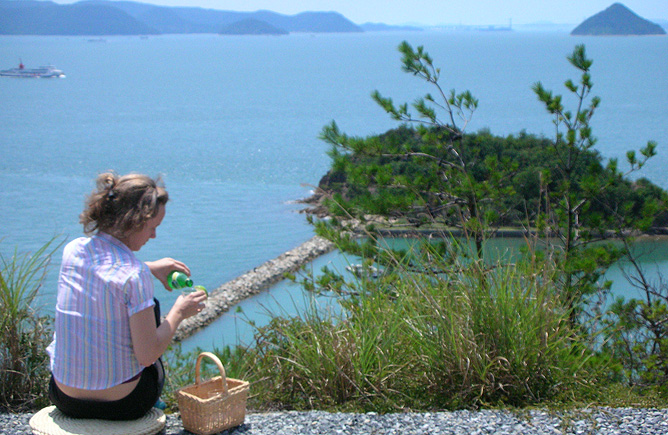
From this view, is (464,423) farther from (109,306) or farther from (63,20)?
(63,20)

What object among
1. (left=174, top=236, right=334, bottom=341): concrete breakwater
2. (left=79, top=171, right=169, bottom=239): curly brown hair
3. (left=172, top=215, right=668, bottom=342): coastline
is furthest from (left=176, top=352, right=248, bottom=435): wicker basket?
(left=174, top=236, right=334, bottom=341): concrete breakwater

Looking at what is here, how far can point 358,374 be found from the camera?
9.11 feet

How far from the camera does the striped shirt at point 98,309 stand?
2047 millimetres

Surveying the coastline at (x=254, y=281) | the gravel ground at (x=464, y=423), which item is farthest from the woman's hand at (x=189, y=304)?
the coastline at (x=254, y=281)

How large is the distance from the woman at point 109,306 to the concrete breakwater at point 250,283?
32.7 ft

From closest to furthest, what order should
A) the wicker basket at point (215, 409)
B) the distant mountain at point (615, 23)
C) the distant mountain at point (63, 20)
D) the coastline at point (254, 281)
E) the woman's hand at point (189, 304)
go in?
1. the woman's hand at point (189, 304)
2. the wicker basket at point (215, 409)
3. the coastline at point (254, 281)
4. the distant mountain at point (63, 20)
5. the distant mountain at point (615, 23)

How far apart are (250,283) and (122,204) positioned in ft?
47.8

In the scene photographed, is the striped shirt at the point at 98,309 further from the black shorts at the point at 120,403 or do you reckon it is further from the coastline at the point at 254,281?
the coastline at the point at 254,281

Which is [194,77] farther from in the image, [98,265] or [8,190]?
[98,265]

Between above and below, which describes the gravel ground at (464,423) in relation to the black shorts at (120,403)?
below

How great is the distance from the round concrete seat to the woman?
4cm

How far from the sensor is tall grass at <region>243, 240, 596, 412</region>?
2707mm

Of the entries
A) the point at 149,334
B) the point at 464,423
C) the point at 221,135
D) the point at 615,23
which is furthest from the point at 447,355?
the point at 615,23

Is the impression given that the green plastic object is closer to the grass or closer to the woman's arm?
the woman's arm
